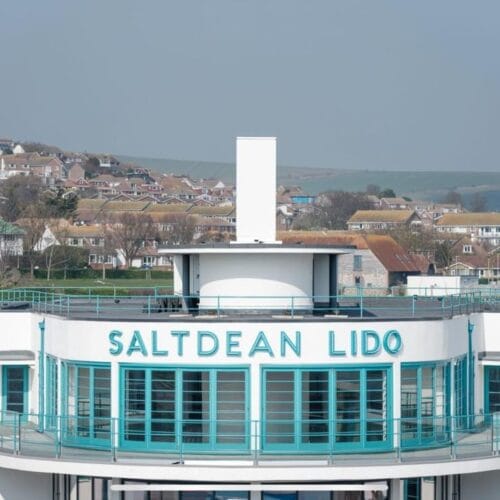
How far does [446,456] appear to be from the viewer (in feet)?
90.5

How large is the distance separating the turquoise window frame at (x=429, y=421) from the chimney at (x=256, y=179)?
13.9ft

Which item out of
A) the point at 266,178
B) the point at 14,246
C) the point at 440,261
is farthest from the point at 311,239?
the point at 266,178

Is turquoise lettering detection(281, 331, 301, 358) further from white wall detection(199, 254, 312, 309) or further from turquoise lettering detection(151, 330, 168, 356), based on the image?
white wall detection(199, 254, 312, 309)

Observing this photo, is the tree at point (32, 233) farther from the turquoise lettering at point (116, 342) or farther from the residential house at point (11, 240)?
the turquoise lettering at point (116, 342)

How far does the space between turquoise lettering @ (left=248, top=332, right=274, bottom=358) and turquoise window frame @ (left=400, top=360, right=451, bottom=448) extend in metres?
2.46

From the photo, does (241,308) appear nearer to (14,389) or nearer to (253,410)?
(253,410)

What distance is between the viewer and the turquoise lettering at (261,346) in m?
27.0

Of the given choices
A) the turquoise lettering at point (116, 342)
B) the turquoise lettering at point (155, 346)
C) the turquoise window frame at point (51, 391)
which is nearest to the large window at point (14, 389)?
the turquoise window frame at point (51, 391)

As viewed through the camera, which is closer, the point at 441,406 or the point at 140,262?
the point at 441,406

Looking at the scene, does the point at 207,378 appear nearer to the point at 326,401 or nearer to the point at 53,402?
the point at 326,401

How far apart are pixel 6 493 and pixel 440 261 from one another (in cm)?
11831

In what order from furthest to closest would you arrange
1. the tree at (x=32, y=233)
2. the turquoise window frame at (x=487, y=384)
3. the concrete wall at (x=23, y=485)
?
the tree at (x=32, y=233)
the turquoise window frame at (x=487, y=384)
the concrete wall at (x=23, y=485)

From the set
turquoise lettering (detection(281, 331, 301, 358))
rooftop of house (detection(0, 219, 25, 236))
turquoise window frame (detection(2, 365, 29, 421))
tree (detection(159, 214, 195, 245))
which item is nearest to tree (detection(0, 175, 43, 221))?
tree (detection(159, 214, 195, 245))

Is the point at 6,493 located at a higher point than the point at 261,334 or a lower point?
lower
